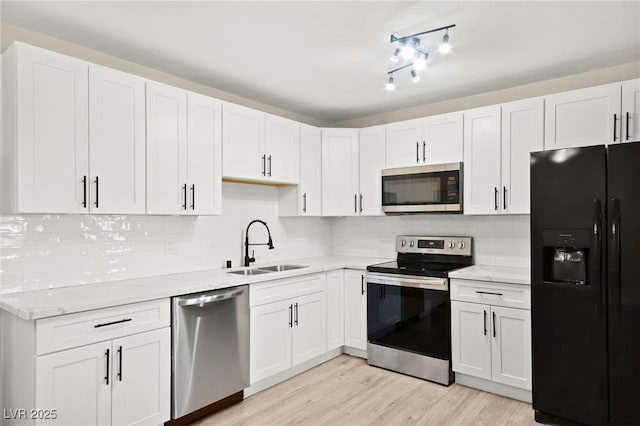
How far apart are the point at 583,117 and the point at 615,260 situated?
116cm

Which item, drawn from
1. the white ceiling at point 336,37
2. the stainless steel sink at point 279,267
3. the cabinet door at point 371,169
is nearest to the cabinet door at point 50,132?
the white ceiling at point 336,37

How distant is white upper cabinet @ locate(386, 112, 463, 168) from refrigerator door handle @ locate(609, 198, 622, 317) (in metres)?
1.37

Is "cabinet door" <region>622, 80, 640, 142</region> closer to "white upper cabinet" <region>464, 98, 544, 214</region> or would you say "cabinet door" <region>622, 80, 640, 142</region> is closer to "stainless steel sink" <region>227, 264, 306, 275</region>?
"white upper cabinet" <region>464, 98, 544, 214</region>

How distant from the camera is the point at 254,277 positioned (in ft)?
10.3

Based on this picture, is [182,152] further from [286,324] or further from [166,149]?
[286,324]

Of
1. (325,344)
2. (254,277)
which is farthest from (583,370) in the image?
(254,277)

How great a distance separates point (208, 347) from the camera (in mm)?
2771

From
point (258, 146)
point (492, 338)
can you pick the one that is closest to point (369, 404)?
point (492, 338)

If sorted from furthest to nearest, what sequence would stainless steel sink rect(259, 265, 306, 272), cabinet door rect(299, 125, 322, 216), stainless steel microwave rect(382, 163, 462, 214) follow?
cabinet door rect(299, 125, 322, 216) → stainless steel sink rect(259, 265, 306, 272) → stainless steel microwave rect(382, 163, 462, 214)

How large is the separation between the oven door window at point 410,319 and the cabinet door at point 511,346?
371mm

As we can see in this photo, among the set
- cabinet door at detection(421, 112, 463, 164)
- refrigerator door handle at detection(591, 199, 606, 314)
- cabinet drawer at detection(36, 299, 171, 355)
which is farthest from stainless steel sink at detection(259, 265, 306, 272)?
refrigerator door handle at detection(591, 199, 606, 314)

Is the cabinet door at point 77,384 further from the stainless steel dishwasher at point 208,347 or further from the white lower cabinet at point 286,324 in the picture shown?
the white lower cabinet at point 286,324

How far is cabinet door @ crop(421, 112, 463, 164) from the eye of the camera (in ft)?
11.9

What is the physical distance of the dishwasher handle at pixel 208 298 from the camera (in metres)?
2.63
